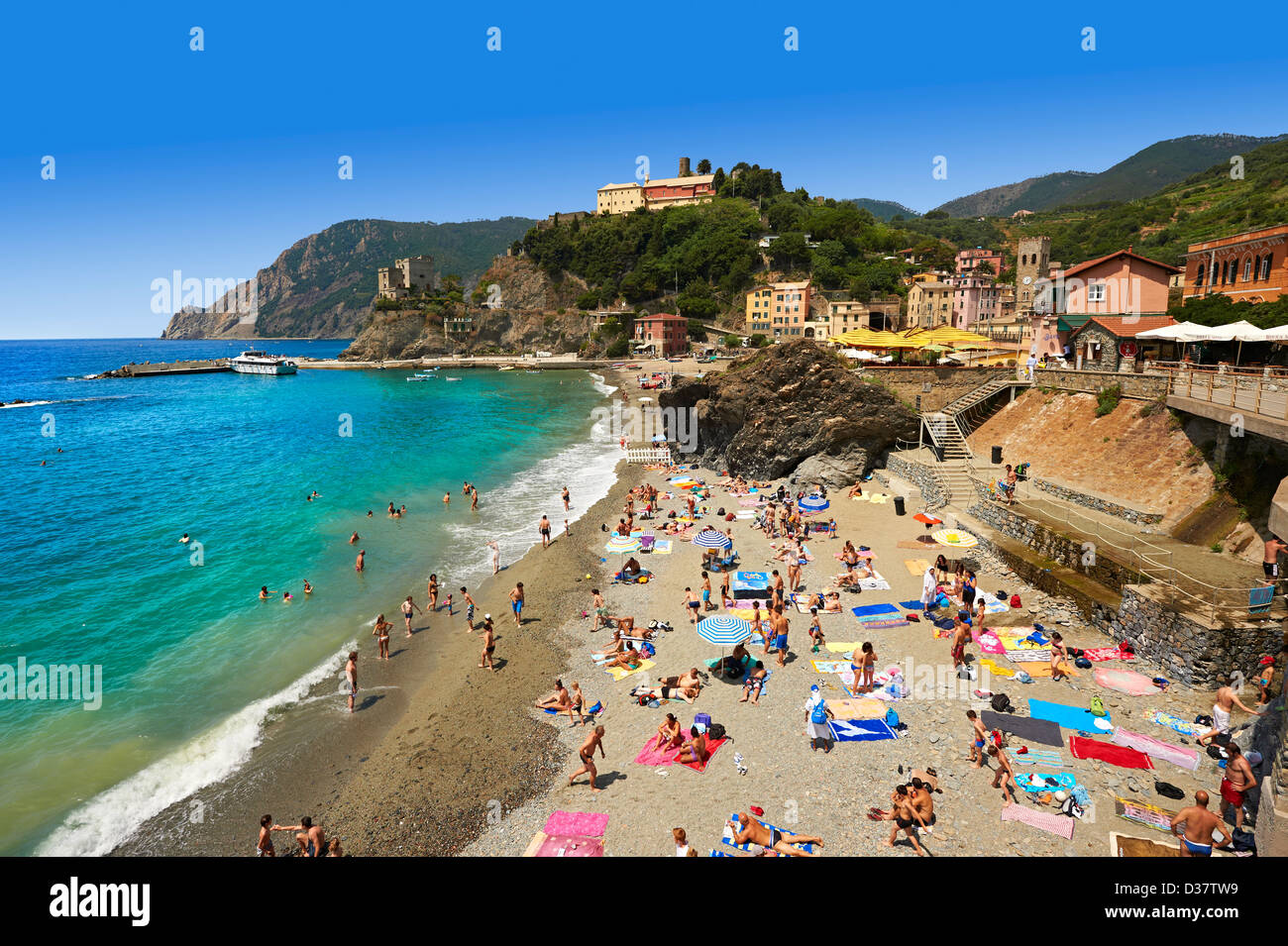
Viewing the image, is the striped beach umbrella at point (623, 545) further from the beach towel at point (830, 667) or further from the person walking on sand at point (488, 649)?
the beach towel at point (830, 667)

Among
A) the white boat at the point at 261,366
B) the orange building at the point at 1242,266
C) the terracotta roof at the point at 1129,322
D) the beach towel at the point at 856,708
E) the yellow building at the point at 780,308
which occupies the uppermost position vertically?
the yellow building at the point at 780,308

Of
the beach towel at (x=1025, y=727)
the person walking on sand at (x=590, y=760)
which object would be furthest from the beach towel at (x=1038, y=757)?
the person walking on sand at (x=590, y=760)

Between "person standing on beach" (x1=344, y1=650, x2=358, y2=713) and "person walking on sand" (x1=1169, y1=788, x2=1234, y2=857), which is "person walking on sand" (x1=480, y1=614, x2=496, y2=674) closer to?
"person standing on beach" (x1=344, y1=650, x2=358, y2=713)

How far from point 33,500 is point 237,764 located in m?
31.8

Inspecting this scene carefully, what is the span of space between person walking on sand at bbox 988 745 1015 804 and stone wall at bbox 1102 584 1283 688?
15.1 feet

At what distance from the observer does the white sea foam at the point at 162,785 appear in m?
10.7

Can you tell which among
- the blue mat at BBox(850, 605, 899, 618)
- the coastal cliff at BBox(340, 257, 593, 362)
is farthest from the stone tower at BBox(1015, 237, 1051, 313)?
the coastal cliff at BBox(340, 257, 593, 362)

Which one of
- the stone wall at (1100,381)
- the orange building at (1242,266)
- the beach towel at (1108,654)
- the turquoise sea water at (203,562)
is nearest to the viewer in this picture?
the beach towel at (1108,654)

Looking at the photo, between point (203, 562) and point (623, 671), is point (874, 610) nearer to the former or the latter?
point (623, 671)

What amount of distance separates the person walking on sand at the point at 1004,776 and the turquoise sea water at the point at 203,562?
13166 mm

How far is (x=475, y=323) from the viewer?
445 ft

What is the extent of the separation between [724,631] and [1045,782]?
6115mm

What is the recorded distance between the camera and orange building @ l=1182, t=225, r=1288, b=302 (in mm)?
21672
